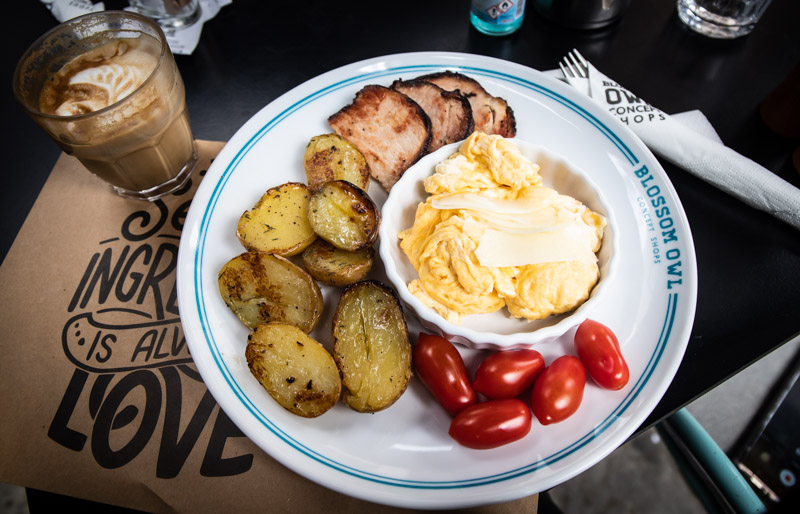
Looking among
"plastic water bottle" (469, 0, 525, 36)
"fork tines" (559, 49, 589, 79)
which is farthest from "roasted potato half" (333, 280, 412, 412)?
"plastic water bottle" (469, 0, 525, 36)

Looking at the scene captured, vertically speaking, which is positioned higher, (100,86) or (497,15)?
(497,15)

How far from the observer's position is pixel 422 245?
5.60 ft

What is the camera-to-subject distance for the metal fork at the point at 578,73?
2236 mm

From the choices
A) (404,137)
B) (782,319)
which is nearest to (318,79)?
(404,137)

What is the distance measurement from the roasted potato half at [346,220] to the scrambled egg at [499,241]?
0.16 metres

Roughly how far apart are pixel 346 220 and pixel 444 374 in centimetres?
57

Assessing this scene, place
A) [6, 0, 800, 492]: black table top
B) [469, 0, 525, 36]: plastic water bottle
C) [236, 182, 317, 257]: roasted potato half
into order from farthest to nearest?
[469, 0, 525, 36]: plastic water bottle < [6, 0, 800, 492]: black table top < [236, 182, 317, 257]: roasted potato half

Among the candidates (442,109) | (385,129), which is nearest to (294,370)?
(385,129)

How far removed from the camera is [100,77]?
1920 millimetres

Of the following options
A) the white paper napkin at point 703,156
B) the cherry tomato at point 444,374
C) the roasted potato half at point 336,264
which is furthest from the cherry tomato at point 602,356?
the white paper napkin at point 703,156

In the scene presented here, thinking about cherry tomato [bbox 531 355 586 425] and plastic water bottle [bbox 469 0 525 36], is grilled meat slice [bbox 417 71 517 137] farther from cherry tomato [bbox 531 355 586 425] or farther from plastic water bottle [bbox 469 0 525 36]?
cherry tomato [bbox 531 355 586 425]

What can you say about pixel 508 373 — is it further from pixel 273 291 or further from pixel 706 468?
pixel 706 468

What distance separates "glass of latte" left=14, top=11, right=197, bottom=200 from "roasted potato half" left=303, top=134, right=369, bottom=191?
0.56 meters

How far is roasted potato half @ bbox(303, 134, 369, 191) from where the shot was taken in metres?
1.87
